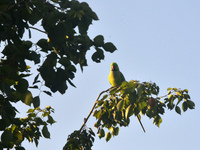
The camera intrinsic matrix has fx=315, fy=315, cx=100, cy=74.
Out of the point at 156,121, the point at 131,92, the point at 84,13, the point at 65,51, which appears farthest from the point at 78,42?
the point at 156,121

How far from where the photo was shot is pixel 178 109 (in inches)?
171

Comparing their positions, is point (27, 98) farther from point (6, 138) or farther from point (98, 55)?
point (98, 55)

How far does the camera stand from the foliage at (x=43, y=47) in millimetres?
2145

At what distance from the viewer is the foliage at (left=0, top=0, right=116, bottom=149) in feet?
7.04

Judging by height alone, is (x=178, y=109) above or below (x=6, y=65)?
above

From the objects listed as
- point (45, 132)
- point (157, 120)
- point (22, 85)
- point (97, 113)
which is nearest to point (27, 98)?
point (22, 85)

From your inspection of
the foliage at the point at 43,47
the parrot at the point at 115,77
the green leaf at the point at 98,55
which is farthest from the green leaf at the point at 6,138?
the parrot at the point at 115,77

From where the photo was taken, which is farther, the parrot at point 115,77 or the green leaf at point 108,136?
the parrot at point 115,77

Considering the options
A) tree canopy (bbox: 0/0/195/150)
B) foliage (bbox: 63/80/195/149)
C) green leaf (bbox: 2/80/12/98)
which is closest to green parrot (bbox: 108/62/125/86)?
foliage (bbox: 63/80/195/149)

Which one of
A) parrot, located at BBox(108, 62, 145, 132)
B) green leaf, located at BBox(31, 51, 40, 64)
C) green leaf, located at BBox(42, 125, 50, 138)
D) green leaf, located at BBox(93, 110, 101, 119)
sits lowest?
green leaf, located at BBox(42, 125, 50, 138)

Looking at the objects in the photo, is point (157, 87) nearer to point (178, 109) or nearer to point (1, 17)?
point (178, 109)

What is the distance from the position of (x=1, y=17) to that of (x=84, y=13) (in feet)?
1.81

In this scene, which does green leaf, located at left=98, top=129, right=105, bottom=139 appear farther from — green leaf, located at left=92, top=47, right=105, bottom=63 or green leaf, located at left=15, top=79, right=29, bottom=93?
green leaf, located at left=15, top=79, right=29, bottom=93

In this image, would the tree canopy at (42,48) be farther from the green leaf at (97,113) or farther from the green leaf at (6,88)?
the green leaf at (97,113)
